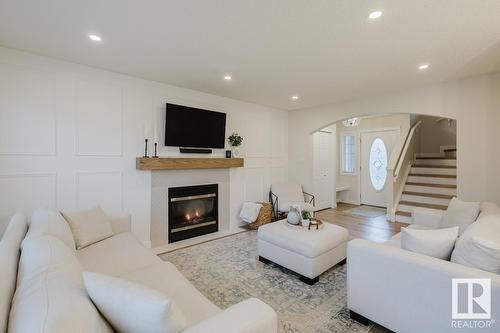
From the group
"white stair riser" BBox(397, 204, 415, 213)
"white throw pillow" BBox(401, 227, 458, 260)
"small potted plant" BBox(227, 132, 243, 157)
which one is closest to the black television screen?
"small potted plant" BBox(227, 132, 243, 157)

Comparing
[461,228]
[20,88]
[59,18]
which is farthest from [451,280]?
[20,88]

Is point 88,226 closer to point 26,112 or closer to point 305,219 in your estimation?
point 26,112

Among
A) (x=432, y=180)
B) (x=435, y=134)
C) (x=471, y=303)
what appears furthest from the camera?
(x=435, y=134)

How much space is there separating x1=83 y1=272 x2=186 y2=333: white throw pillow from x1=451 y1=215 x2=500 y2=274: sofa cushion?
1.80 metres

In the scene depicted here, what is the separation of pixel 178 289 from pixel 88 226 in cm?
145

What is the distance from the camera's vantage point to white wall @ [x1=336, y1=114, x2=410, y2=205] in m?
6.31

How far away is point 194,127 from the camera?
3.93 meters

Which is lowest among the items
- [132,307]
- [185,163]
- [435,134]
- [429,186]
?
[132,307]

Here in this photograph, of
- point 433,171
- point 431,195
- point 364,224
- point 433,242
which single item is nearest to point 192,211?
point 433,242

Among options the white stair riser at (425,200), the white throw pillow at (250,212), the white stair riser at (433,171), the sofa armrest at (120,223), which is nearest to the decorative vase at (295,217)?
the white throw pillow at (250,212)

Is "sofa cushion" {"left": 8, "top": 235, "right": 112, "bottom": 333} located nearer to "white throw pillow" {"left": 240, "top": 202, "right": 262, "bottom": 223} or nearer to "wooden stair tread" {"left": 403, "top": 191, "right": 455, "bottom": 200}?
"white throw pillow" {"left": 240, "top": 202, "right": 262, "bottom": 223}

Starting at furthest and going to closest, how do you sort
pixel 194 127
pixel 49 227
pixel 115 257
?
pixel 194 127 < pixel 115 257 < pixel 49 227

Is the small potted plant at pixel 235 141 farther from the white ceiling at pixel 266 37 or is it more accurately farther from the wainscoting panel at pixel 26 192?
the wainscoting panel at pixel 26 192

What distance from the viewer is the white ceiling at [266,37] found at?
187 centimetres
